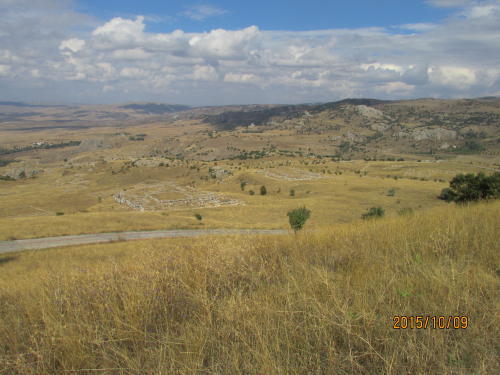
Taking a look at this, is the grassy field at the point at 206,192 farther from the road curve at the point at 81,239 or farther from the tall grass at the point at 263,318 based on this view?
the tall grass at the point at 263,318

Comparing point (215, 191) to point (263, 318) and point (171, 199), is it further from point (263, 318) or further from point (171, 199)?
point (263, 318)

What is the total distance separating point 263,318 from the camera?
3.33 metres

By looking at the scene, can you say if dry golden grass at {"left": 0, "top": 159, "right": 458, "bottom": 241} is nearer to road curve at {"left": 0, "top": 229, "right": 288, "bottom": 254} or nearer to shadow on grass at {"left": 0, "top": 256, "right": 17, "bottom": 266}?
road curve at {"left": 0, "top": 229, "right": 288, "bottom": 254}

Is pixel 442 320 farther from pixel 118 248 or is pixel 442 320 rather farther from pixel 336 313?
pixel 118 248

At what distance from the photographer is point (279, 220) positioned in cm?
4906

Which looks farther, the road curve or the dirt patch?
the dirt patch
